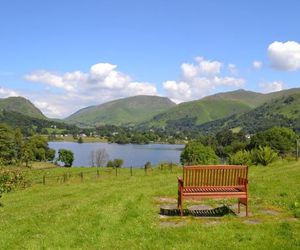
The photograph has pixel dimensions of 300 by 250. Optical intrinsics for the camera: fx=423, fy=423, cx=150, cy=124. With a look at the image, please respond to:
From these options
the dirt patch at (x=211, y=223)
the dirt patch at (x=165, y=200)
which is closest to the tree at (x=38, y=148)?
the dirt patch at (x=165, y=200)

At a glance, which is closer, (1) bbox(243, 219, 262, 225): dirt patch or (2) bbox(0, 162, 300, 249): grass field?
(2) bbox(0, 162, 300, 249): grass field

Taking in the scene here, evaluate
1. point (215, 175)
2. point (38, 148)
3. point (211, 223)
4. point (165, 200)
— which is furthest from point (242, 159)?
point (38, 148)

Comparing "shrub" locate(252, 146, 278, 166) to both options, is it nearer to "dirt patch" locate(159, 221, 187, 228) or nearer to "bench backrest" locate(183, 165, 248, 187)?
"bench backrest" locate(183, 165, 248, 187)

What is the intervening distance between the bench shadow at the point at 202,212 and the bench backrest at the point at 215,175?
0.80 metres

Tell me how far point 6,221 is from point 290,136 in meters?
97.3

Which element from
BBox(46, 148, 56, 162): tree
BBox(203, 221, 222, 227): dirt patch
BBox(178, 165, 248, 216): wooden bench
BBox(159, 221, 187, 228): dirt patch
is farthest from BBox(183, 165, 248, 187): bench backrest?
BBox(46, 148, 56, 162): tree

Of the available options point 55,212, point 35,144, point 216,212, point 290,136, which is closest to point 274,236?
point 216,212

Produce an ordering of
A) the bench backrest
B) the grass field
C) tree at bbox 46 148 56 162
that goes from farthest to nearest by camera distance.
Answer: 1. tree at bbox 46 148 56 162
2. the bench backrest
3. the grass field

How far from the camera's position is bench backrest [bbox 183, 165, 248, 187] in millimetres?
13203

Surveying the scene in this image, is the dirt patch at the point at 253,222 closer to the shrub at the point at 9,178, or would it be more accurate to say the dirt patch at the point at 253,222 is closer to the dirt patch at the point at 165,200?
the dirt patch at the point at 165,200

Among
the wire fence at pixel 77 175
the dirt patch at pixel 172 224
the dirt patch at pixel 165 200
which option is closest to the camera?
the dirt patch at pixel 172 224

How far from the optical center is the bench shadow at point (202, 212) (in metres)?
12.8

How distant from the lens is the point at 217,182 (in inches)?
526

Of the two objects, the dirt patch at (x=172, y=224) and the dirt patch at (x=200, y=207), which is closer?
the dirt patch at (x=172, y=224)
